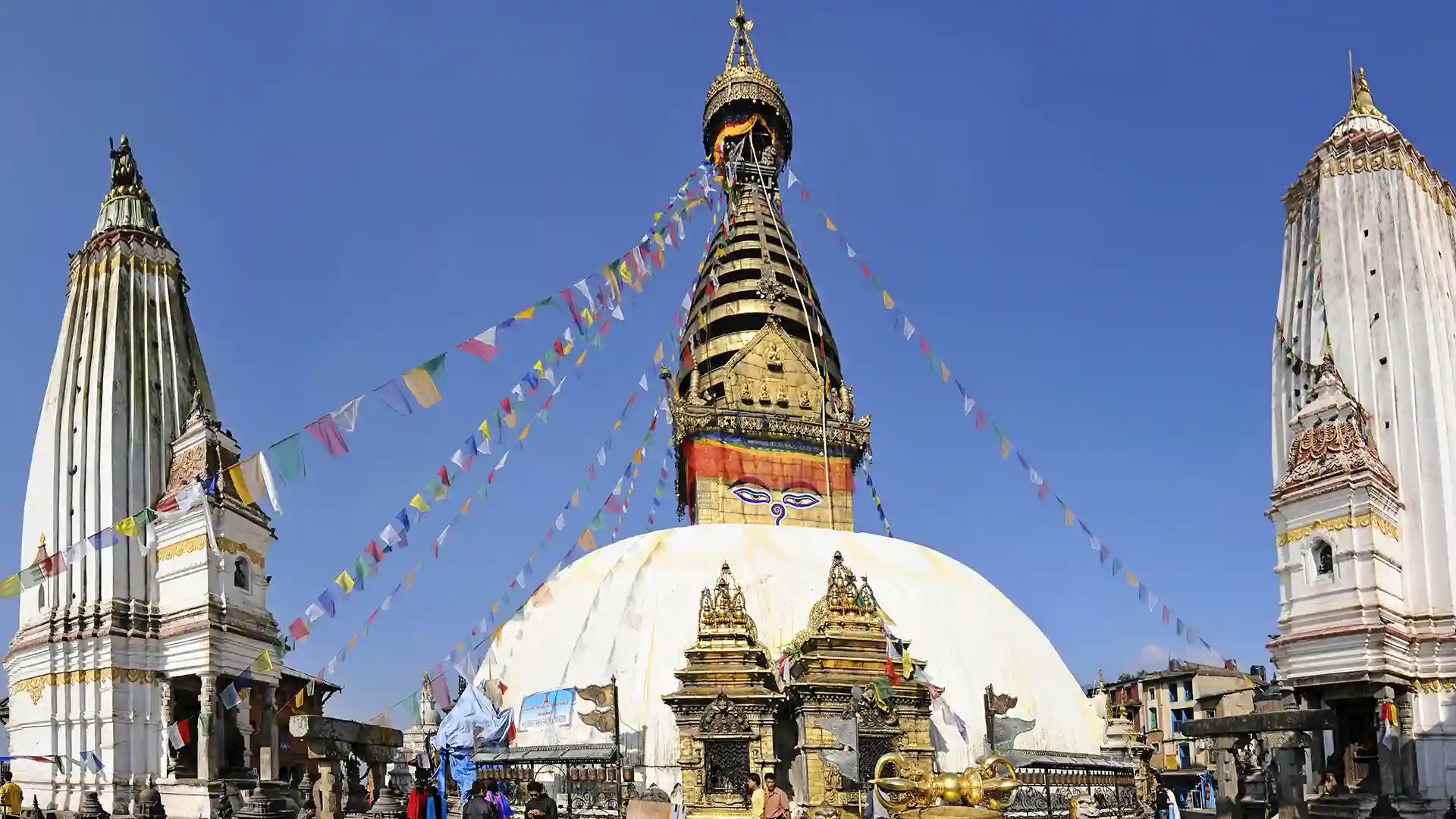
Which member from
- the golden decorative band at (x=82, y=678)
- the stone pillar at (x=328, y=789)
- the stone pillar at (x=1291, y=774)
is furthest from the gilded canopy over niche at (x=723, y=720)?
the golden decorative band at (x=82, y=678)

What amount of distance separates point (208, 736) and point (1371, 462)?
20.0 m

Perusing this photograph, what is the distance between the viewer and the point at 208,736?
66.3 ft

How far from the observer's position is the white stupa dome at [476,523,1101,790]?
99.7 ft

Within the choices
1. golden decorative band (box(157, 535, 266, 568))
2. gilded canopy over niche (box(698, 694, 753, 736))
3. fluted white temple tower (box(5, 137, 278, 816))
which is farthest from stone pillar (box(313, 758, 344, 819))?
gilded canopy over niche (box(698, 694, 753, 736))

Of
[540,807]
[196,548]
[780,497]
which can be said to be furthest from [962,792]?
[780,497]

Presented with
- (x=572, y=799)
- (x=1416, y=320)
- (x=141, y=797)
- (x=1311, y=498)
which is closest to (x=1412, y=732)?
(x=1311, y=498)

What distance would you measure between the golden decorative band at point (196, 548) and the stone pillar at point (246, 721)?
232 cm

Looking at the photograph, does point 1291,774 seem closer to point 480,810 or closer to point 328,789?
point 480,810

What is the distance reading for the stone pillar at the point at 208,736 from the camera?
65.8 ft

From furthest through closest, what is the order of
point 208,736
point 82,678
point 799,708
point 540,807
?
point 799,708 < point 82,678 < point 208,736 < point 540,807

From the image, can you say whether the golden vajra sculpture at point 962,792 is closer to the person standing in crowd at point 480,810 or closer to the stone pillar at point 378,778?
the person standing in crowd at point 480,810

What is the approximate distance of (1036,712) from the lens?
1275 inches

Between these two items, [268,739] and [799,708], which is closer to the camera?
[268,739]

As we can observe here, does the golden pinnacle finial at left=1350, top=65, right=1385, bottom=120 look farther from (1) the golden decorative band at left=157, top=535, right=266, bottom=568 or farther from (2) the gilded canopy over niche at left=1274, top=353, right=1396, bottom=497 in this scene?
(1) the golden decorative band at left=157, top=535, right=266, bottom=568
